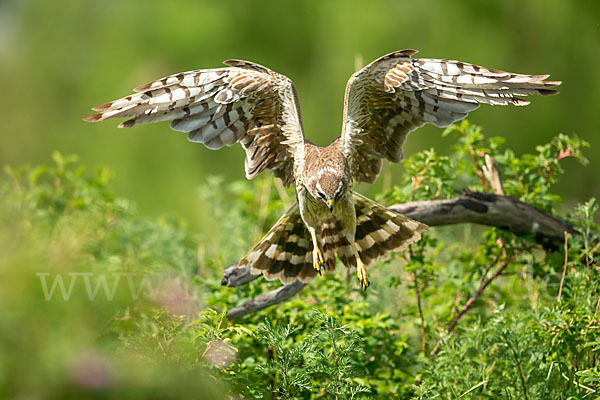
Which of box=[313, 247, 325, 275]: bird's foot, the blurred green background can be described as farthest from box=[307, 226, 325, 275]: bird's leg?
the blurred green background

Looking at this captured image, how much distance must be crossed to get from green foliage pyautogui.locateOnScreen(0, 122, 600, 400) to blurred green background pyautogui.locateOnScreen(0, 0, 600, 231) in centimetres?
282

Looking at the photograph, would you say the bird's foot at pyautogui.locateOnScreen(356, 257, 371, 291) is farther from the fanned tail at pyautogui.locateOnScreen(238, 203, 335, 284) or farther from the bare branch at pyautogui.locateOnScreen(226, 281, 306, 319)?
the bare branch at pyautogui.locateOnScreen(226, 281, 306, 319)

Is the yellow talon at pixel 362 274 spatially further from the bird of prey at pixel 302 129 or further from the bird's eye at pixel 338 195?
the bird's eye at pixel 338 195

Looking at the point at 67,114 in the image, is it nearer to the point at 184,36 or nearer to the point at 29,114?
the point at 29,114

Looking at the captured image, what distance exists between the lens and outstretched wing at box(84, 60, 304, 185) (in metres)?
2.88

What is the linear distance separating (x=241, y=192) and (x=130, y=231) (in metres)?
0.81

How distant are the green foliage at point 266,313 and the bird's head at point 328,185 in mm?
489

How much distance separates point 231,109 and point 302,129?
0.35m

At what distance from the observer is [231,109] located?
3.12m

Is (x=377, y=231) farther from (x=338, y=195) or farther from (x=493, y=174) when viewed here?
(x=493, y=174)

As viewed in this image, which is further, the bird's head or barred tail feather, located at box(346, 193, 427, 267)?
barred tail feather, located at box(346, 193, 427, 267)

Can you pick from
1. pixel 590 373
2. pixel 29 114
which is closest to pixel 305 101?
pixel 29 114

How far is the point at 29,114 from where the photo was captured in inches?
372

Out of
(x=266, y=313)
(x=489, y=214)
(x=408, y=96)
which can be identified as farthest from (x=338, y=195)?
(x=489, y=214)
